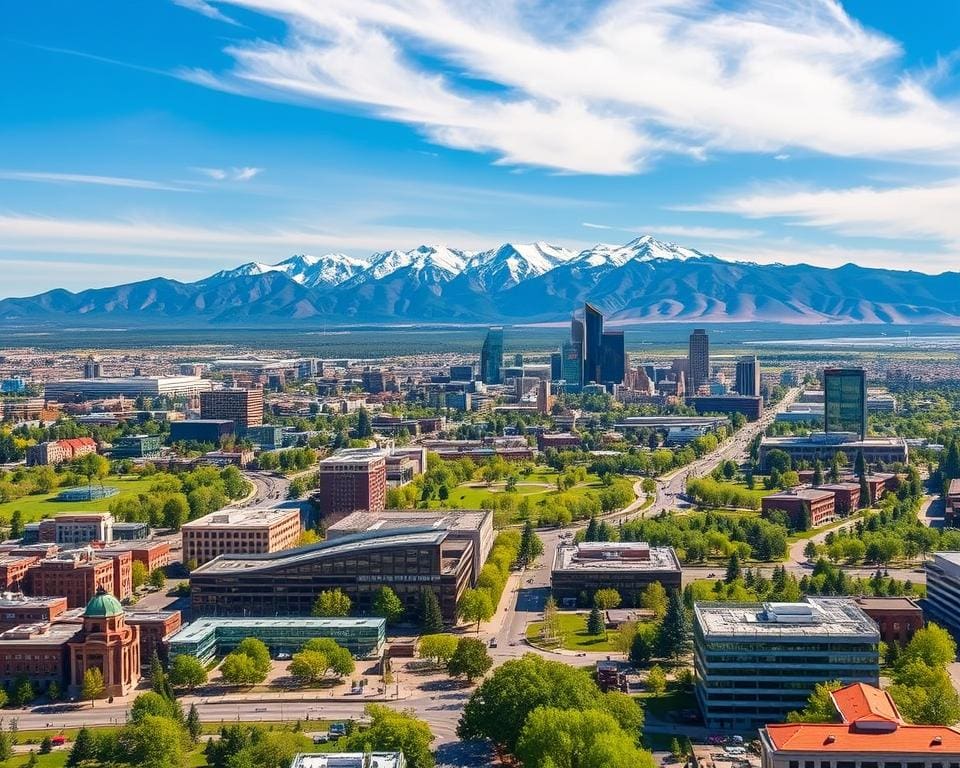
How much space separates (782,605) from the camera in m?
49.7

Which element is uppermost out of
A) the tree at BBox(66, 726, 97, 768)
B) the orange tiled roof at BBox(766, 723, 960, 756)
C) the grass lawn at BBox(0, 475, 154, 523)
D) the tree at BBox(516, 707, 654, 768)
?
the orange tiled roof at BBox(766, 723, 960, 756)

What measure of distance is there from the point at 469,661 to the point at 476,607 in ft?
27.1

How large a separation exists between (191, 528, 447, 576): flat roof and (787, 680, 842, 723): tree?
22.9 metres

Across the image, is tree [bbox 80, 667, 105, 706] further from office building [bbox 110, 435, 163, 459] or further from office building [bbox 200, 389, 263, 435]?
office building [bbox 200, 389, 263, 435]

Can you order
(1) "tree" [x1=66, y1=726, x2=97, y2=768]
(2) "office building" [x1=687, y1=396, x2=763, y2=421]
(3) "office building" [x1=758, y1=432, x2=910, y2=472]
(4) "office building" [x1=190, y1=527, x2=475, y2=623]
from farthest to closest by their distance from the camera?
(2) "office building" [x1=687, y1=396, x2=763, y2=421] → (3) "office building" [x1=758, y1=432, x2=910, y2=472] → (4) "office building" [x1=190, y1=527, x2=475, y2=623] → (1) "tree" [x1=66, y1=726, x2=97, y2=768]

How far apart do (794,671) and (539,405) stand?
123 m

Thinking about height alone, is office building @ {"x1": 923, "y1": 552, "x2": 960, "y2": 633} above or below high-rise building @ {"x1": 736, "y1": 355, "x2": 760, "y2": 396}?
below

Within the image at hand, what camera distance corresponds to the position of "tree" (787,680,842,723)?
135 feet

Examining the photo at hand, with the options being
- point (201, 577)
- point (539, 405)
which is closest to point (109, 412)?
point (539, 405)

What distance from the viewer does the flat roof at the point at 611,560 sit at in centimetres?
6512

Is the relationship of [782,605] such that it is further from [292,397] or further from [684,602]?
[292,397]

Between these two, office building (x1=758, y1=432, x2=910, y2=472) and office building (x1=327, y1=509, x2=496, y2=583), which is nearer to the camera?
office building (x1=327, y1=509, x2=496, y2=583)

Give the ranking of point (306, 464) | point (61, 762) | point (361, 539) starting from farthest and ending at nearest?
point (306, 464), point (361, 539), point (61, 762)

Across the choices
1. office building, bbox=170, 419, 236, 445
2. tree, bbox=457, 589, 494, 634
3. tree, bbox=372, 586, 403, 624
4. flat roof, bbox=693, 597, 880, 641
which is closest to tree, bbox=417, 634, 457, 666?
tree, bbox=457, 589, 494, 634
